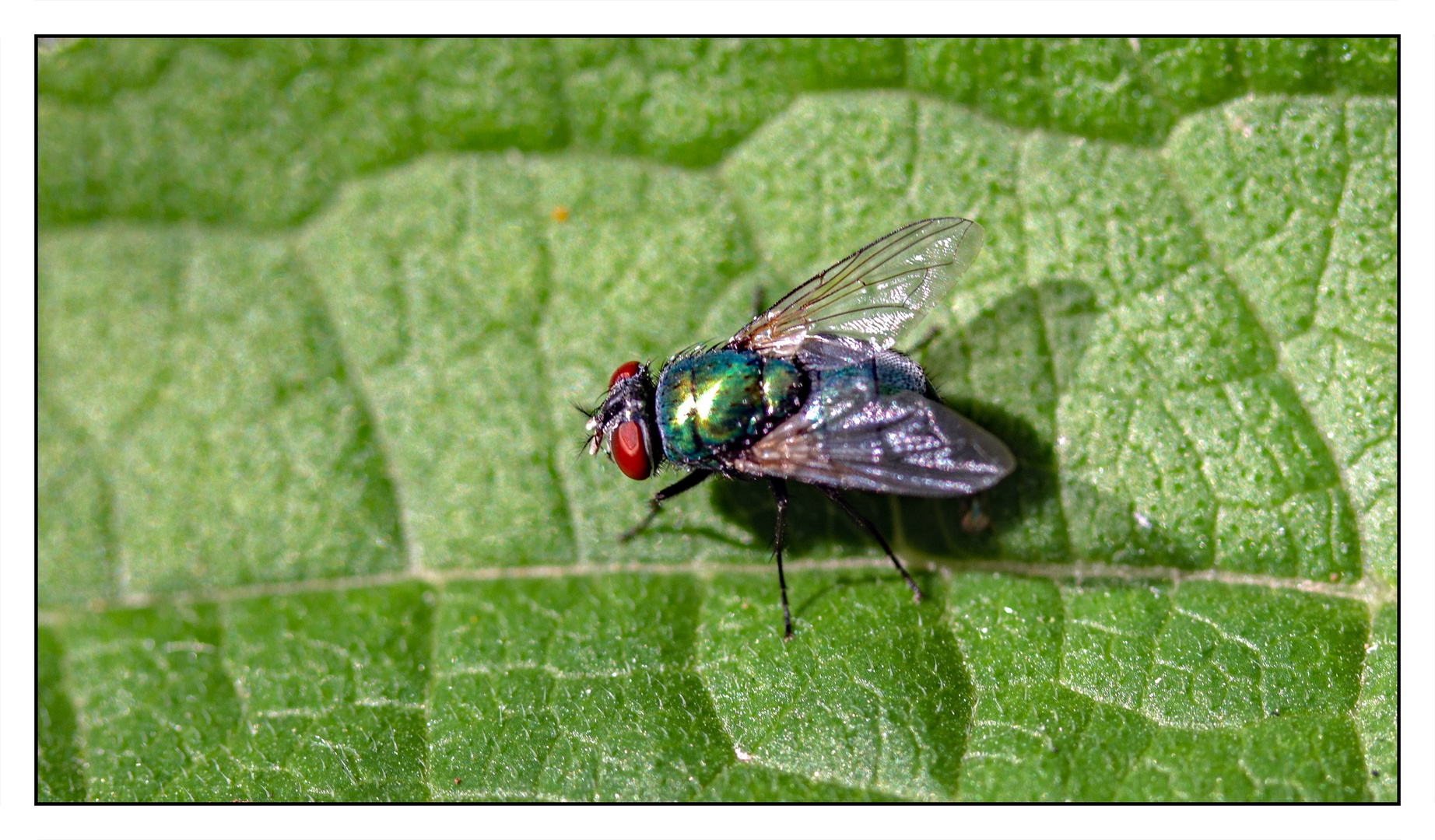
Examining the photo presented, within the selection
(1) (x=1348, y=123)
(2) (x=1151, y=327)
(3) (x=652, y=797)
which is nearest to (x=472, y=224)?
(3) (x=652, y=797)

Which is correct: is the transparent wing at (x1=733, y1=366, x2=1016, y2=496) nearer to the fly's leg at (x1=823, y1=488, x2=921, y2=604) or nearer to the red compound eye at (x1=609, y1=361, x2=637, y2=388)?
the fly's leg at (x1=823, y1=488, x2=921, y2=604)

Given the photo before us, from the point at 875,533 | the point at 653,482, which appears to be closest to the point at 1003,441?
the point at 875,533

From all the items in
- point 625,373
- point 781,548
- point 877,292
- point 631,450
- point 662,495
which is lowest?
point 781,548

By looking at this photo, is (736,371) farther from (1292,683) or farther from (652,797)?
(1292,683)

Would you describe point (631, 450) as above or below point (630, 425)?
below

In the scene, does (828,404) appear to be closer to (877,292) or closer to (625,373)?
(877,292)

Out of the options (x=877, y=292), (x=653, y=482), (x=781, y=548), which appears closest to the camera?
(x=781, y=548)

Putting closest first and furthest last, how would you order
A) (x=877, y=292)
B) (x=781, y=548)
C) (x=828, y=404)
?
(x=828, y=404)
(x=781, y=548)
(x=877, y=292)

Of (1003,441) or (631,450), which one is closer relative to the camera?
(631,450)
